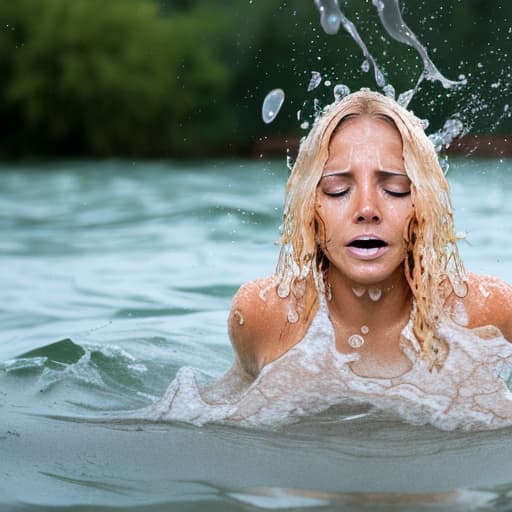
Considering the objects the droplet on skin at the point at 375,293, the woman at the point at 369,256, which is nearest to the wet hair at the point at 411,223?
the woman at the point at 369,256

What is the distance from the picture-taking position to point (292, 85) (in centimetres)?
1516

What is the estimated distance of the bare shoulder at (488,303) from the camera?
339 centimetres

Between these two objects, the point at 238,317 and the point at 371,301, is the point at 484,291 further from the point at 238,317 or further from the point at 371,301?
the point at 238,317

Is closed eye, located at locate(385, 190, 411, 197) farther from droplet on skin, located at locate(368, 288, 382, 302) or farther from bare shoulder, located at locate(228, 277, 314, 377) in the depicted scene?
bare shoulder, located at locate(228, 277, 314, 377)

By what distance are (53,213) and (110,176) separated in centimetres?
430

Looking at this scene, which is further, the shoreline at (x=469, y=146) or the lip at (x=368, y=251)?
the shoreline at (x=469, y=146)

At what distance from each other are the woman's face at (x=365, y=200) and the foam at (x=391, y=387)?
0.27 metres

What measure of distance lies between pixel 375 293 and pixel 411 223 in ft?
0.87

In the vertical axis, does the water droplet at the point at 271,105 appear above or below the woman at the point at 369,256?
above

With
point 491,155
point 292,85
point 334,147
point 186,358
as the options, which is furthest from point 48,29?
point 334,147

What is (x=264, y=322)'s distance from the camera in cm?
347

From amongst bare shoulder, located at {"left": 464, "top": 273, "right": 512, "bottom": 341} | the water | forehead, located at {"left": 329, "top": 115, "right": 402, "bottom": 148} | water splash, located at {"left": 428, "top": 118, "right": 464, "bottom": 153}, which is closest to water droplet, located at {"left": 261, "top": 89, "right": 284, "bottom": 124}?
forehead, located at {"left": 329, "top": 115, "right": 402, "bottom": 148}

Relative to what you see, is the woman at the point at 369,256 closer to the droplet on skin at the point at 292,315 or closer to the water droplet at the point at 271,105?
the droplet on skin at the point at 292,315

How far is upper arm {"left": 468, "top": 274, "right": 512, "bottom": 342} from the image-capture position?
11.1 ft
